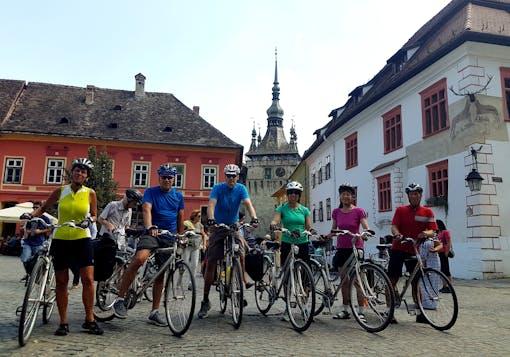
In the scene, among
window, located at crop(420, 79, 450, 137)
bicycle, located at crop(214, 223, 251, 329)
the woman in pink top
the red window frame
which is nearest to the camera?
bicycle, located at crop(214, 223, 251, 329)

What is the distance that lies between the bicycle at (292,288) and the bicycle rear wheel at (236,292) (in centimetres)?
66

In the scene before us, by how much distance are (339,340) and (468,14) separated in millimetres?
15511

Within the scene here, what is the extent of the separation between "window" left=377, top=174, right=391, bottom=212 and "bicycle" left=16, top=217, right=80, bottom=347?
16.8 m

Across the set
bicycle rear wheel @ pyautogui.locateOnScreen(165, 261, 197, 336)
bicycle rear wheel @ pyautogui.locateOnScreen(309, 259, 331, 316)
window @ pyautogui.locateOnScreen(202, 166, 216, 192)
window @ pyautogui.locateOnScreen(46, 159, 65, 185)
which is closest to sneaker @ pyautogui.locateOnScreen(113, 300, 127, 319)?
bicycle rear wheel @ pyautogui.locateOnScreen(165, 261, 197, 336)

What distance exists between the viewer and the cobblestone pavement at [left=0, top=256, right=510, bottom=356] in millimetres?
4113

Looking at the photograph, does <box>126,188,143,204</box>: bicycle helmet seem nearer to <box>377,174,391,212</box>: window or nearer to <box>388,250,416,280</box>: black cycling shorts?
<box>388,250,416,280</box>: black cycling shorts

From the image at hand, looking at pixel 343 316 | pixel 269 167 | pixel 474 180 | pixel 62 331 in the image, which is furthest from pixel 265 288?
pixel 269 167

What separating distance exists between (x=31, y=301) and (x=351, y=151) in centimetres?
2218

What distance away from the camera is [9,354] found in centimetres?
383

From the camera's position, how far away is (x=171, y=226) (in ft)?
18.0

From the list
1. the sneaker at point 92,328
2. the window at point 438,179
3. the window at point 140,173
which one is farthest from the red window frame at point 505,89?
the window at point 140,173

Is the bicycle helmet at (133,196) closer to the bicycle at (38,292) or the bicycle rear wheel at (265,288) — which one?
the bicycle at (38,292)

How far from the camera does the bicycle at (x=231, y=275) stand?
5.20 metres

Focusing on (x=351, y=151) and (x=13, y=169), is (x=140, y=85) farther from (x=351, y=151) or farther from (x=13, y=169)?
(x=351, y=151)
